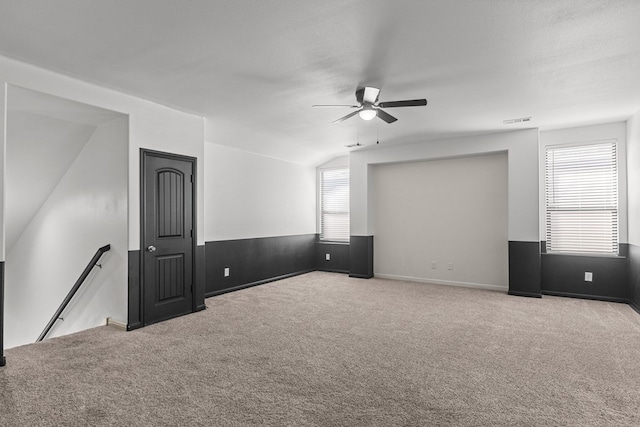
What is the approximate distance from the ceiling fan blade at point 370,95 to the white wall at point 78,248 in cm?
279

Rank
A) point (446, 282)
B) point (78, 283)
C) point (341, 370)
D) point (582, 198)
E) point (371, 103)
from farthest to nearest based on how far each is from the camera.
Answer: point (446, 282)
point (582, 198)
point (78, 283)
point (371, 103)
point (341, 370)

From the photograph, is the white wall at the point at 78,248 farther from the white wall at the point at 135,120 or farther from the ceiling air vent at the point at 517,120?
the ceiling air vent at the point at 517,120

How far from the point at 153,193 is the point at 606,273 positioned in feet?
21.9

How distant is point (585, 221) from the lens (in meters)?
5.66

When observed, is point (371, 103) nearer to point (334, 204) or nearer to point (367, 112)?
point (367, 112)

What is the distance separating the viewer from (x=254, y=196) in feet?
22.3

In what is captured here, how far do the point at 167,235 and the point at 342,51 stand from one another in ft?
10.2

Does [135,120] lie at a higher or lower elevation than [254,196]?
higher

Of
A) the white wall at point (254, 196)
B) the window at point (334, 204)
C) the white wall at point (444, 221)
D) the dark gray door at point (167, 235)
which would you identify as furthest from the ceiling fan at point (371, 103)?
the window at point (334, 204)

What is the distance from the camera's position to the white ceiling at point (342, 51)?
2436 mm

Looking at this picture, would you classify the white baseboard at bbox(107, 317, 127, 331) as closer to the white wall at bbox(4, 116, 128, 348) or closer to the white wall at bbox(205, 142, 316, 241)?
the white wall at bbox(4, 116, 128, 348)

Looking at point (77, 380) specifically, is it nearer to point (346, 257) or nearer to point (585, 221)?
point (346, 257)

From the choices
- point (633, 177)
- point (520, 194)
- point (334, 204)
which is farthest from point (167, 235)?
point (633, 177)

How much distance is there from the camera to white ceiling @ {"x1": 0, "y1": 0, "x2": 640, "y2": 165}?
2436 mm
